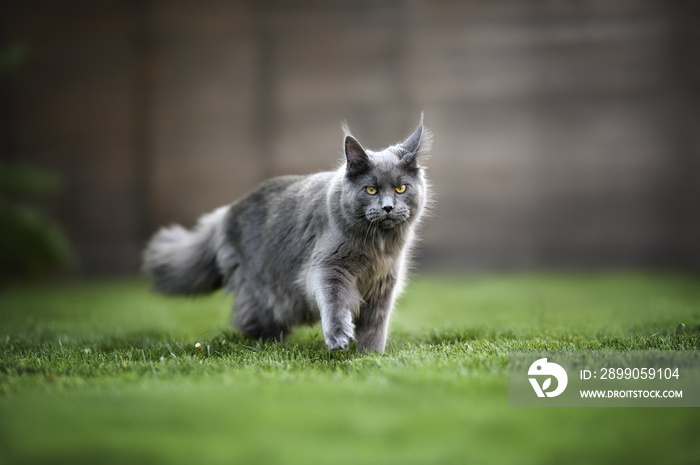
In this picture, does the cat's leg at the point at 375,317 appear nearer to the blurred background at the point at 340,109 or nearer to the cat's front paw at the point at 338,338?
the cat's front paw at the point at 338,338

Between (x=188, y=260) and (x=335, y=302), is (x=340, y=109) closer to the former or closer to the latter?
(x=188, y=260)

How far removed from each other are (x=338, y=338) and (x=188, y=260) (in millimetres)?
1423

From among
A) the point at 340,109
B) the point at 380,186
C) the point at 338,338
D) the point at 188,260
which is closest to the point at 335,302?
the point at 338,338

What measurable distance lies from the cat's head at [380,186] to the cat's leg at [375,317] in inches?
13.2

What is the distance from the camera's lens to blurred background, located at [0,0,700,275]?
24.3 ft

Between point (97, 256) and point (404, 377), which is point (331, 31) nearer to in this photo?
point (97, 256)

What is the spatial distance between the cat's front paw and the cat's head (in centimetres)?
50

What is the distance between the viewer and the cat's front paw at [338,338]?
2.70 meters

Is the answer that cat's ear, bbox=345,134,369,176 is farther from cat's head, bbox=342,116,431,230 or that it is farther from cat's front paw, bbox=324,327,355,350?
cat's front paw, bbox=324,327,355,350

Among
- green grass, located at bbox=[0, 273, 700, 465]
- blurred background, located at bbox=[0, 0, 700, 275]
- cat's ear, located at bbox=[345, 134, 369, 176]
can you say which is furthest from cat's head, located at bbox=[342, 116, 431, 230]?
blurred background, located at bbox=[0, 0, 700, 275]

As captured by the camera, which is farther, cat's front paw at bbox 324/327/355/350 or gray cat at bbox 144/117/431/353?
gray cat at bbox 144/117/431/353

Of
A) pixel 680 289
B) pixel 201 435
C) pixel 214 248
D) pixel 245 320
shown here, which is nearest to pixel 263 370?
pixel 201 435

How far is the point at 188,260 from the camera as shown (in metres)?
3.80

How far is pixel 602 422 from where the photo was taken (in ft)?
5.89
